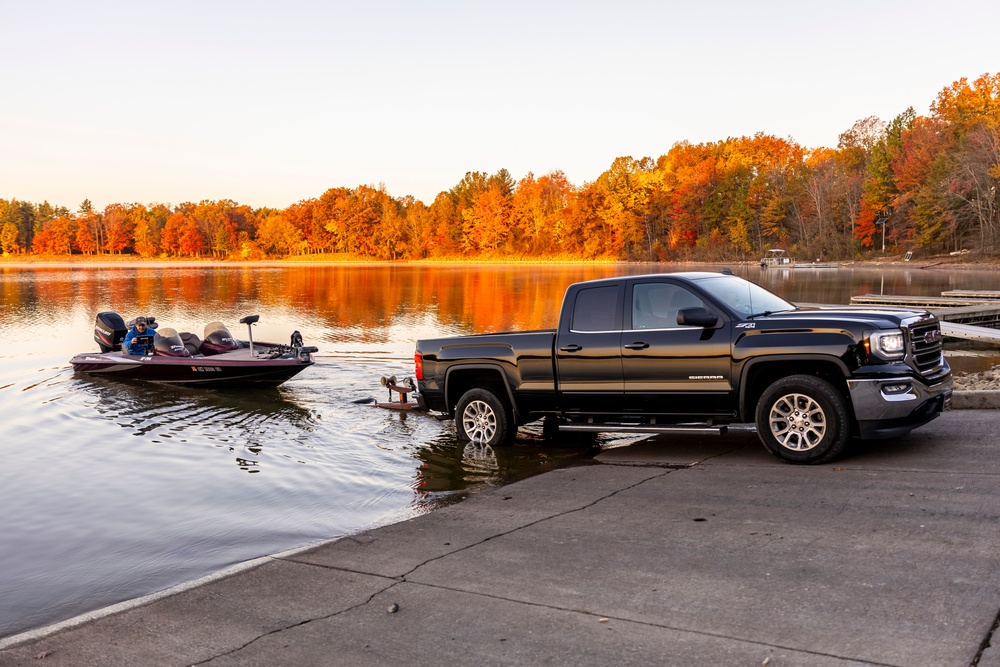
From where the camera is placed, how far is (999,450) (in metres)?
8.34

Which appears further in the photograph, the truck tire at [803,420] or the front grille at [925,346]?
the front grille at [925,346]

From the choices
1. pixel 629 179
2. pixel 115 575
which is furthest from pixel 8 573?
pixel 629 179

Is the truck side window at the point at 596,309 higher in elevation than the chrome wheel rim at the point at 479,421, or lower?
higher

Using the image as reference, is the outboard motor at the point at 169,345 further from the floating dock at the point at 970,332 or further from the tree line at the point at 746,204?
the tree line at the point at 746,204

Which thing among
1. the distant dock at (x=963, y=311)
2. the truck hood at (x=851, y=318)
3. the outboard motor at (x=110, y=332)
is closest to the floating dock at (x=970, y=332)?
the distant dock at (x=963, y=311)

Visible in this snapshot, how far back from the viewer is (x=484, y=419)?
1120 cm

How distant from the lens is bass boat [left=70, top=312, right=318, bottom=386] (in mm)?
19359

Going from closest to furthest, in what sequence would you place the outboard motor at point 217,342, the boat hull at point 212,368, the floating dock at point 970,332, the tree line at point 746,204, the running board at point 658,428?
1. the running board at point 658,428
2. the boat hull at point 212,368
3. the outboard motor at point 217,342
4. the floating dock at point 970,332
5. the tree line at point 746,204

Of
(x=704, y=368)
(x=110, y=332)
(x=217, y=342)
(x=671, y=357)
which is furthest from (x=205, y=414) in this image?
(x=704, y=368)

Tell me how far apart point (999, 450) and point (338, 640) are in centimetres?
679

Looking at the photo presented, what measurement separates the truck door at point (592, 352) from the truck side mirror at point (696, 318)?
106 centimetres

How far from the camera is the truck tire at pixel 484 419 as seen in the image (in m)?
11.0

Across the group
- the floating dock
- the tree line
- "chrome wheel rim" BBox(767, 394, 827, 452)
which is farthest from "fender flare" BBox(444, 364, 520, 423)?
the tree line

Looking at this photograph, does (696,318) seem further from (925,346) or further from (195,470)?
(195,470)
